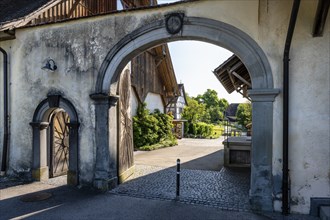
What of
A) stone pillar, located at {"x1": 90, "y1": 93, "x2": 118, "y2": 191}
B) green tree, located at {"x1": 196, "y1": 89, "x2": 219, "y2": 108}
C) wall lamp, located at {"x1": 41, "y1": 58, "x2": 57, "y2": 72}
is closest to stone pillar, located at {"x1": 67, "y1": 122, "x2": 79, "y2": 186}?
stone pillar, located at {"x1": 90, "y1": 93, "x2": 118, "y2": 191}

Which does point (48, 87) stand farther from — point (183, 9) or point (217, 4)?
point (217, 4)

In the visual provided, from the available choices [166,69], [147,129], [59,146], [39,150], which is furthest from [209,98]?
[39,150]

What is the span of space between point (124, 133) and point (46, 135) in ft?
8.21

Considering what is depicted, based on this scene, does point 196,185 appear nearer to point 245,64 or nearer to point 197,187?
point 197,187

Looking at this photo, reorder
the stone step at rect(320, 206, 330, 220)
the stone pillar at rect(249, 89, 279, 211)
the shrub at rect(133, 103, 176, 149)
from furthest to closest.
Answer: the shrub at rect(133, 103, 176, 149), the stone pillar at rect(249, 89, 279, 211), the stone step at rect(320, 206, 330, 220)

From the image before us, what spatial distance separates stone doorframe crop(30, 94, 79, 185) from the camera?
7215 millimetres

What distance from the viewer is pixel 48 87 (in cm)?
762

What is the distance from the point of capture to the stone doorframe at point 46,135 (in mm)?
7215

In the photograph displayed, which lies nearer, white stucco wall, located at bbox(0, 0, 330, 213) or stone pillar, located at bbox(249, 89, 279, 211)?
white stucco wall, located at bbox(0, 0, 330, 213)

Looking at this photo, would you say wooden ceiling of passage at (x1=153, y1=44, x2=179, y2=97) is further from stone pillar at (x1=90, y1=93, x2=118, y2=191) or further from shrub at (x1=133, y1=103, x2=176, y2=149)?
stone pillar at (x1=90, y1=93, x2=118, y2=191)

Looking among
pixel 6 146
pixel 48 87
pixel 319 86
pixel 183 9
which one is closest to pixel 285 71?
pixel 319 86

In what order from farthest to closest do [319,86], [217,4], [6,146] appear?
[6,146], [217,4], [319,86]

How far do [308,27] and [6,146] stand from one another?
9.13m

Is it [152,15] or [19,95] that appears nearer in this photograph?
[152,15]
